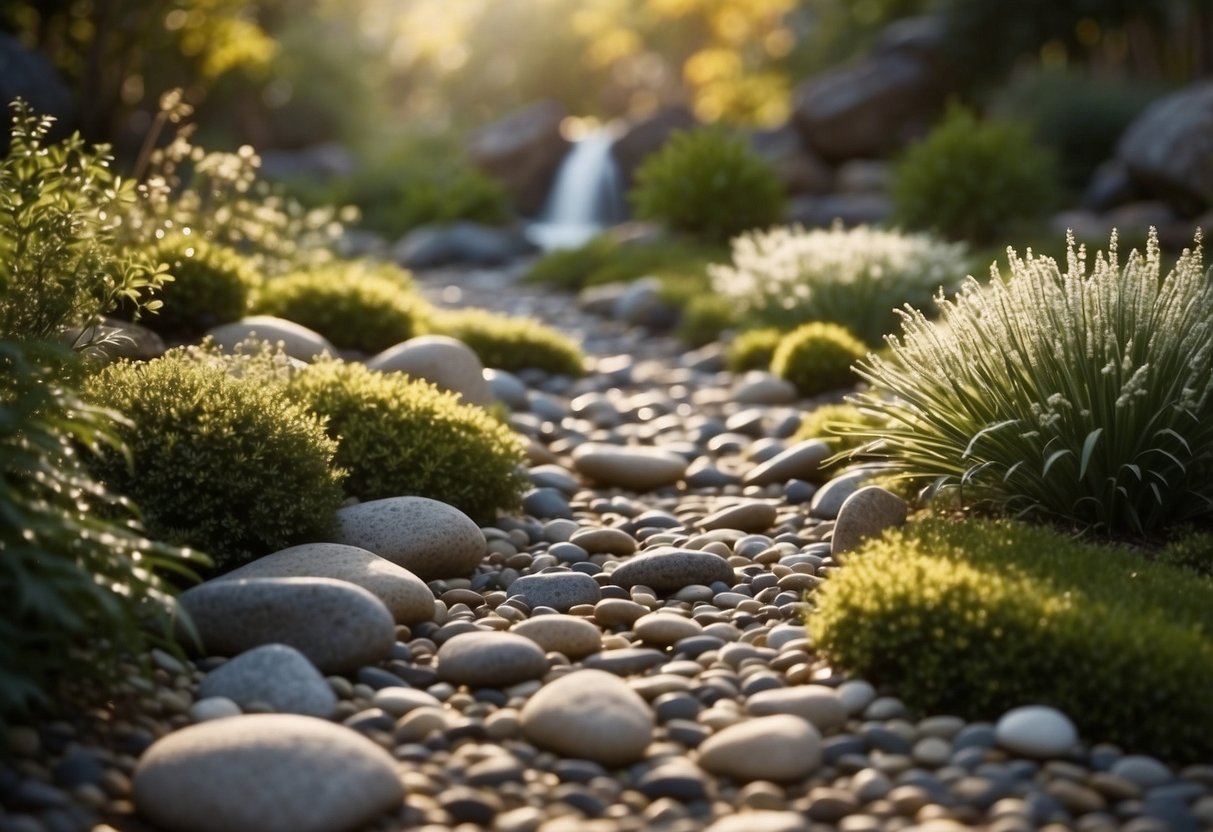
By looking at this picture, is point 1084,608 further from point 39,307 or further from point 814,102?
point 814,102

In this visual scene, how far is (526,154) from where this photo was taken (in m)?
25.0

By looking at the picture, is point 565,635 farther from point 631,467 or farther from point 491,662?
point 631,467

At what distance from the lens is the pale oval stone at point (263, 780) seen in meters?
3.20

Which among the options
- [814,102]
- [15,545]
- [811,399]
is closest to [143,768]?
[15,545]

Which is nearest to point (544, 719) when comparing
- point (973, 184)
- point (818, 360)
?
point (818, 360)

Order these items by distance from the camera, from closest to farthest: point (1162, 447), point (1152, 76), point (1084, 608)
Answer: point (1084, 608) < point (1162, 447) < point (1152, 76)

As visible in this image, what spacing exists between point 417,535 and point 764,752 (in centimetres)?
206

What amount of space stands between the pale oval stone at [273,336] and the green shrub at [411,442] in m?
0.94

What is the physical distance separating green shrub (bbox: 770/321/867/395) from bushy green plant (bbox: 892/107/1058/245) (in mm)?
5070

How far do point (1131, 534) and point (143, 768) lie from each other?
373 cm

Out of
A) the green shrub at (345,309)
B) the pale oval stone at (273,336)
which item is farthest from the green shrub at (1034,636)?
the green shrub at (345,309)

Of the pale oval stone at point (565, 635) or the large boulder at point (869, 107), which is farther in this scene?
the large boulder at point (869, 107)

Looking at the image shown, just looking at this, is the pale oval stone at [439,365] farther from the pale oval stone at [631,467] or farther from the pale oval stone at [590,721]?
the pale oval stone at [590,721]

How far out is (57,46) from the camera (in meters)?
16.5
